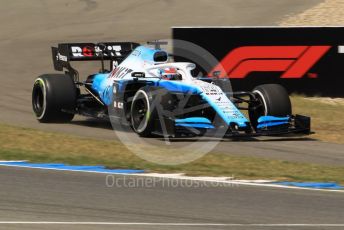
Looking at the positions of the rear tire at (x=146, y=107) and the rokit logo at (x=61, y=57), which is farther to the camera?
the rokit logo at (x=61, y=57)

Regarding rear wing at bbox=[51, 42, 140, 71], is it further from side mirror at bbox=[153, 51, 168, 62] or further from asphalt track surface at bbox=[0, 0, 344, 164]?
side mirror at bbox=[153, 51, 168, 62]

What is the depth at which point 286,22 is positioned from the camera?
27.5 m

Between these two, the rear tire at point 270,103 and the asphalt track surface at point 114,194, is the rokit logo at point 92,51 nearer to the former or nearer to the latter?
the asphalt track surface at point 114,194

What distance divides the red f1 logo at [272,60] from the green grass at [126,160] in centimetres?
612

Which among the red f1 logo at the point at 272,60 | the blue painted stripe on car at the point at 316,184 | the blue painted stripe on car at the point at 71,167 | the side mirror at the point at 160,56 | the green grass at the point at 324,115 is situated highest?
the side mirror at the point at 160,56

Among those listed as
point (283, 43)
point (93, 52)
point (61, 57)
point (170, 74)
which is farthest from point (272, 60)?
point (170, 74)

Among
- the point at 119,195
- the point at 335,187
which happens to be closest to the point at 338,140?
the point at 335,187

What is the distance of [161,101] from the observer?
39.3 feet

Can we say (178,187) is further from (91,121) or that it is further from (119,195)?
(91,121)

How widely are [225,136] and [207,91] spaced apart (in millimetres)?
741

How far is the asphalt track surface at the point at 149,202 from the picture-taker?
7.11 m

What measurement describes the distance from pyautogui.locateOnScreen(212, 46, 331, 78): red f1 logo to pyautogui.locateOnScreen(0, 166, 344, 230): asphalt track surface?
893 centimetres

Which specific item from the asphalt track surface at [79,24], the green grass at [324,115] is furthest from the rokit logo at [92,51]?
the green grass at [324,115]

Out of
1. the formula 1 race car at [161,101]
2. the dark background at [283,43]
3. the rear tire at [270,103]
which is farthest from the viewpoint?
the dark background at [283,43]
